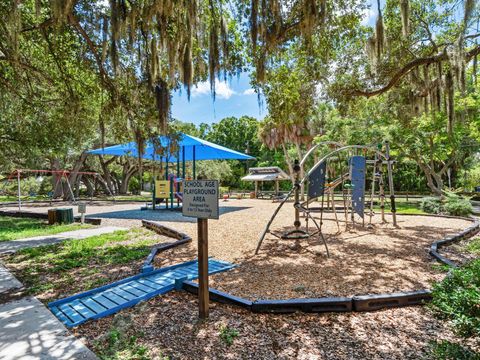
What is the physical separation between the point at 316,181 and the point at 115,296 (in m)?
3.43

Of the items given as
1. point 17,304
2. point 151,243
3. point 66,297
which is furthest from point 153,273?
point 151,243

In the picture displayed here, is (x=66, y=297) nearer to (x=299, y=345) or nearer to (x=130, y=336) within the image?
(x=130, y=336)

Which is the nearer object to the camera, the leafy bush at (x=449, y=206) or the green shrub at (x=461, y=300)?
the green shrub at (x=461, y=300)

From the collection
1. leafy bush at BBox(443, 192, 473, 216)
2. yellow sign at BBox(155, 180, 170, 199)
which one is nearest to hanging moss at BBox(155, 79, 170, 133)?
yellow sign at BBox(155, 180, 170, 199)

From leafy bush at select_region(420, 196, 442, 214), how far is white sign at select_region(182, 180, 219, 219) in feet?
34.4

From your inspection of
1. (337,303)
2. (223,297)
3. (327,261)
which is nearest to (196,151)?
(327,261)

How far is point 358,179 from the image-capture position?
6344 millimetres

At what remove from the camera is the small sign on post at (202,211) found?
2.62 metres

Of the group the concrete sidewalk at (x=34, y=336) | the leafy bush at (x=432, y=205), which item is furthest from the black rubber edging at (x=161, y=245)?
the leafy bush at (x=432, y=205)

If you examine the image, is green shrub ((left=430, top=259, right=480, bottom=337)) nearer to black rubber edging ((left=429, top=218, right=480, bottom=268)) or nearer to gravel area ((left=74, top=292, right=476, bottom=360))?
gravel area ((left=74, top=292, right=476, bottom=360))

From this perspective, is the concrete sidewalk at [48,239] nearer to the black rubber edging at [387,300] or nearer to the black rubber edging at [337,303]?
the black rubber edging at [337,303]

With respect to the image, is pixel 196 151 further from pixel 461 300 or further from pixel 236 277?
pixel 461 300

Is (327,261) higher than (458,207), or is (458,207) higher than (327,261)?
(458,207)

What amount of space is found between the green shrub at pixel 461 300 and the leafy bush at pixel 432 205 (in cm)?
972
